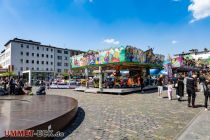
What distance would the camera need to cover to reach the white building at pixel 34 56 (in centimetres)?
6675

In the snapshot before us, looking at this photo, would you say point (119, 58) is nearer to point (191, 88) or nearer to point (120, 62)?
point (120, 62)

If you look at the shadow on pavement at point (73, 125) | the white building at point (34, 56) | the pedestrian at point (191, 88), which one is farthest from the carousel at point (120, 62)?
the white building at point (34, 56)

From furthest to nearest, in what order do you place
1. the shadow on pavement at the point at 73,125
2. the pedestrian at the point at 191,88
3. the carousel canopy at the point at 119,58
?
the carousel canopy at the point at 119,58
the pedestrian at the point at 191,88
the shadow on pavement at the point at 73,125

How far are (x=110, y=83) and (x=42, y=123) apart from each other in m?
20.3

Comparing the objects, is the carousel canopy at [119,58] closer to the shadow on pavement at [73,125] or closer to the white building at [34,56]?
the shadow on pavement at [73,125]

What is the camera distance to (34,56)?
71.8 meters

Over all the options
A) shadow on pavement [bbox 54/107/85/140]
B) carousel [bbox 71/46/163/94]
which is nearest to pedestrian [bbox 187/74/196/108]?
shadow on pavement [bbox 54/107/85/140]

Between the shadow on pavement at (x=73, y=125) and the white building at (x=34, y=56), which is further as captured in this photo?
the white building at (x=34, y=56)

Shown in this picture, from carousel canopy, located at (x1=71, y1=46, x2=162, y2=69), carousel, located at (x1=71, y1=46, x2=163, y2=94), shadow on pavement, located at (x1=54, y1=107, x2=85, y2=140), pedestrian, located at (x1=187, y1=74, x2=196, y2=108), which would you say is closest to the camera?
shadow on pavement, located at (x1=54, y1=107, x2=85, y2=140)

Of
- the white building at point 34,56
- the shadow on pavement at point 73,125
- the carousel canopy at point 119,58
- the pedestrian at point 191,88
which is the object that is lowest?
the shadow on pavement at point 73,125

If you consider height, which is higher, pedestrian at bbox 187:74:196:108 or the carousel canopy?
the carousel canopy

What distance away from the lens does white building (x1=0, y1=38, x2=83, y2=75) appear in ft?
219

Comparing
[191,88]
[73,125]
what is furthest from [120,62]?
[73,125]

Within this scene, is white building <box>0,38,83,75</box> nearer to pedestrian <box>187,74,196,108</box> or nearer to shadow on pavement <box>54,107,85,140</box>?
shadow on pavement <box>54,107,85,140</box>
